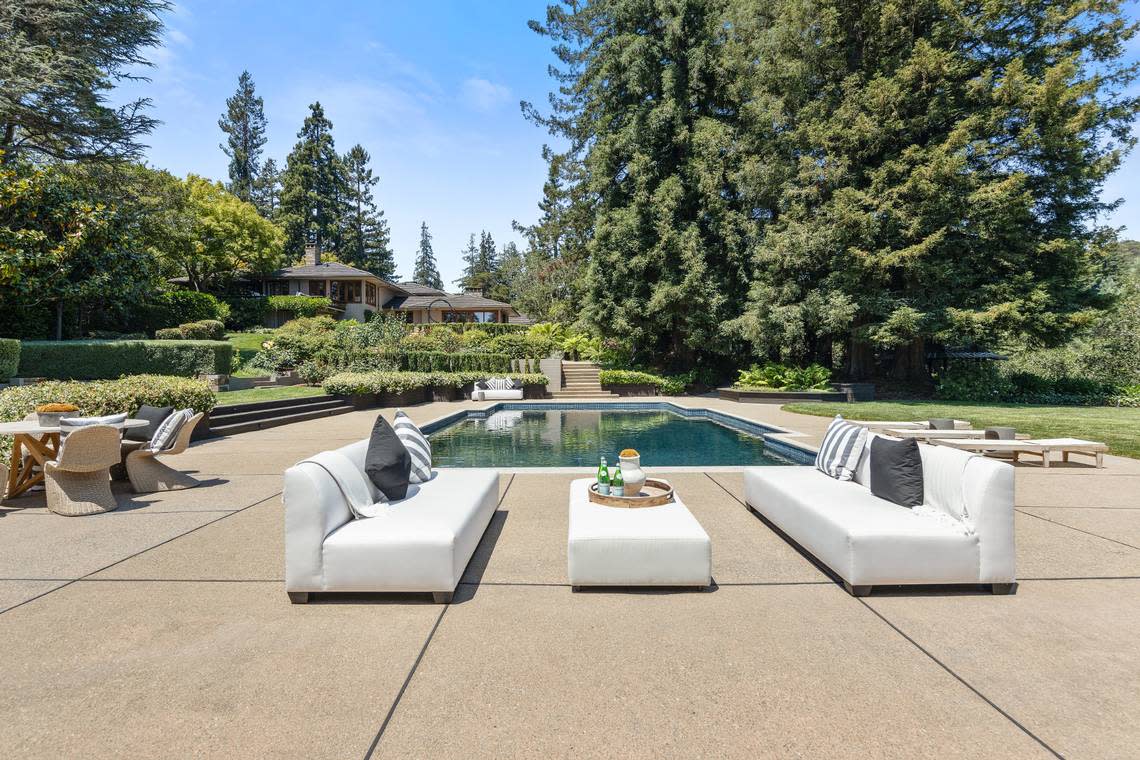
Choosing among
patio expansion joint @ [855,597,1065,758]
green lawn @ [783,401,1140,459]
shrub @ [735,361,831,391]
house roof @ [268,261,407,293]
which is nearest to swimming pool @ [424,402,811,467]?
green lawn @ [783,401,1140,459]

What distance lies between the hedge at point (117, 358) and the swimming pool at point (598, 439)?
8.44 meters

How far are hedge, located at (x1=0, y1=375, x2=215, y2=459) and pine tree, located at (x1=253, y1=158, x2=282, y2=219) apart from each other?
160 ft

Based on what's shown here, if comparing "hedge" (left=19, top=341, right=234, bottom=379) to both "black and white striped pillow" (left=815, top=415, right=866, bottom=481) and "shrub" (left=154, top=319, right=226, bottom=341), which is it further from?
"black and white striped pillow" (left=815, top=415, right=866, bottom=481)

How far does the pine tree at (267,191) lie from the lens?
163ft

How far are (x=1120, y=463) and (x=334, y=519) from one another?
1030cm

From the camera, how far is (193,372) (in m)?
15.5

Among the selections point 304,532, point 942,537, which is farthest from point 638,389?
point 304,532

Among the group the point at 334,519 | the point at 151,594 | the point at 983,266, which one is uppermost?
the point at 983,266

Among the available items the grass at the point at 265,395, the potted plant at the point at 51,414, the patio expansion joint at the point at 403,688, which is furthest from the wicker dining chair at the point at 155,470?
the grass at the point at 265,395

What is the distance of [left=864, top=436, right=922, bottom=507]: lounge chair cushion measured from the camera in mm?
3805

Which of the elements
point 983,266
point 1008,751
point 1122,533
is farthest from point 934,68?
point 1008,751

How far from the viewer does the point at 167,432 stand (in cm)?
581

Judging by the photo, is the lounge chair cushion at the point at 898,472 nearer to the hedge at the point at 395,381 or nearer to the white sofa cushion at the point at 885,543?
the white sofa cushion at the point at 885,543

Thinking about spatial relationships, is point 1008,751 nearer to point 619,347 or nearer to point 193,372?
point 193,372
